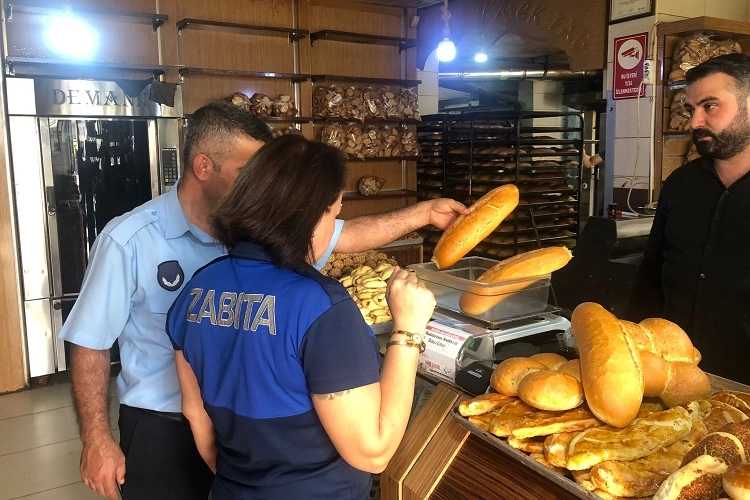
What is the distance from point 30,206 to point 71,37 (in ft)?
3.86

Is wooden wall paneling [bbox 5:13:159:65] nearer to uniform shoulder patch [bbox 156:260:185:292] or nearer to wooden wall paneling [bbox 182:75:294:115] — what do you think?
wooden wall paneling [bbox 182:75:294:115]

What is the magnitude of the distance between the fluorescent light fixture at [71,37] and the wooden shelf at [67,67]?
0.51 ft

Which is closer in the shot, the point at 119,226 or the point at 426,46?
the point at 119,226

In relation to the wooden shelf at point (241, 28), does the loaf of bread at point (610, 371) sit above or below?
below

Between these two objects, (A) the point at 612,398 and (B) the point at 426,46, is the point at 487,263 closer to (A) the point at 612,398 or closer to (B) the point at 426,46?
(A) the point at 612,398

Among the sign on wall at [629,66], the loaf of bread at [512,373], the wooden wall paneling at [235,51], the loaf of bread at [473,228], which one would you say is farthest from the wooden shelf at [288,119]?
the loaf of bread at [512,373]

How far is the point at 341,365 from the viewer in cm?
102

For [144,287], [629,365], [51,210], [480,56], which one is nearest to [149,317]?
[144,287]

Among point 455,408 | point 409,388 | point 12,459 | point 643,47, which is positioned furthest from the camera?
point 643,47

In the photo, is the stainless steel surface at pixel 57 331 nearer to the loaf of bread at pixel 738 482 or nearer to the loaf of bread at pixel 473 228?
the loaf of bread at pixel 473 228

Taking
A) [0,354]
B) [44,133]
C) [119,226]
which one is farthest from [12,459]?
[119,226]

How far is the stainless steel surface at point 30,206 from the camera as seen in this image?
3941 millimetres

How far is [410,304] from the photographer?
1.18m

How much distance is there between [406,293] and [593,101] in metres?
6.50
